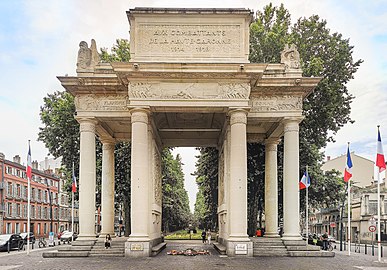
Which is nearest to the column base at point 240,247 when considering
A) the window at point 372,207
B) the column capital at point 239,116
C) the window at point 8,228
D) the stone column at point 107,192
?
the column capital at point 239,116

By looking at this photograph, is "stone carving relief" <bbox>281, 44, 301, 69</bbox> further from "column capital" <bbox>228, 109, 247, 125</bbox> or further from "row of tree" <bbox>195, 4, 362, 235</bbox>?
"row of tree" <bbox>195, 4, 362, 235</bbox>

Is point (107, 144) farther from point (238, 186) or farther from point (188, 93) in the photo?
point (238, 186)

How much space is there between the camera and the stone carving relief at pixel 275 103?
108 feet

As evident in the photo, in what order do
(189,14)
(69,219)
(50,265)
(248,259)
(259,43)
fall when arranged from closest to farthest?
(50,265)
(248,259)
(189,14)
(259,43)
(69,219)

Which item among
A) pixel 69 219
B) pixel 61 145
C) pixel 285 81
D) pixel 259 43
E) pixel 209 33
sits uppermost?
pixel 259 43

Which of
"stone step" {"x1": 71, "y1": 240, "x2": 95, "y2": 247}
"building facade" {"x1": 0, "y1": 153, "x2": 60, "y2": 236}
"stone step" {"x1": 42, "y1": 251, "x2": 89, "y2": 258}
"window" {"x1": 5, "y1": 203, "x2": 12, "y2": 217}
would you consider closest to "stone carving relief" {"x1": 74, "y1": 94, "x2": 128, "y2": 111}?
"stone step" {"x1": 71, "y1": 240, "x2": 95, "y2": 247}

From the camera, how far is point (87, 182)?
3225 centimetres

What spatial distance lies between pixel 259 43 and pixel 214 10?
600 inches

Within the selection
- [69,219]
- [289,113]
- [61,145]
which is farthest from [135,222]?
[69,219]

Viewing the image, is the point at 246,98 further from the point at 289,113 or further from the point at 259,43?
the point at 259,43

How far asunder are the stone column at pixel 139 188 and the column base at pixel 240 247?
195 inches

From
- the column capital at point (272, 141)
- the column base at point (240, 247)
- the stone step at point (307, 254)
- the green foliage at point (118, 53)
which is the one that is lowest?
the stone step at point (307, 254)

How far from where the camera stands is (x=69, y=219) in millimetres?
108688

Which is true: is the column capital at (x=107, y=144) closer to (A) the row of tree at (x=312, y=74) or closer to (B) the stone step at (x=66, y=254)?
(B) the stone step at (x=66, y=254)
